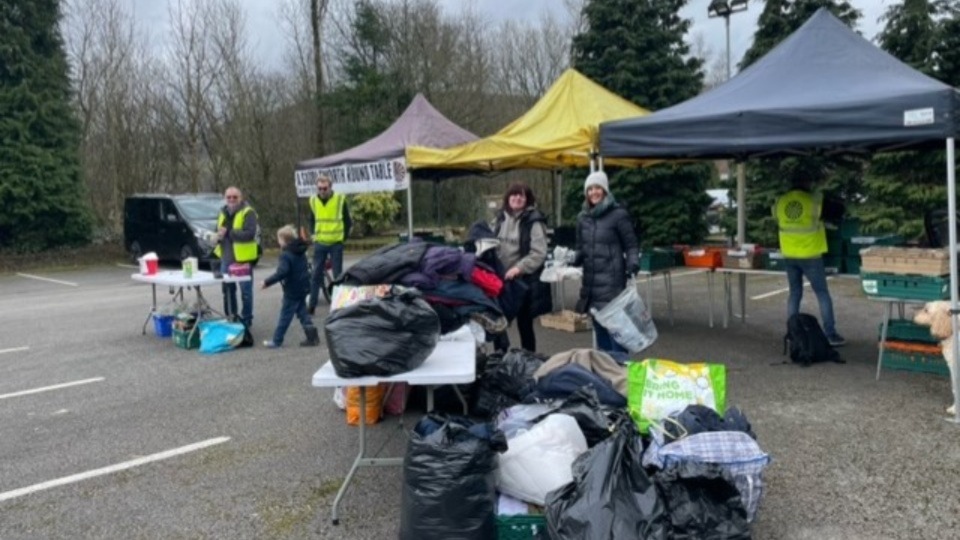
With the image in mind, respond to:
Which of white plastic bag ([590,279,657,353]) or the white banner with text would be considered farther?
the white banner with text

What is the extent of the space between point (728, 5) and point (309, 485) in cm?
1260

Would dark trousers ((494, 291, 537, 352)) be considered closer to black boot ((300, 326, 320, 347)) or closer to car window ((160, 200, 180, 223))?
black boot ((300, 326, 320, 347))

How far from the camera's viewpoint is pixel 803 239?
6719 millimetres

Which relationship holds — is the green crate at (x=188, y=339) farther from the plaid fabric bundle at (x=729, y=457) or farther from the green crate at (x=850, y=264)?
the green crate at (x=850, y=264)

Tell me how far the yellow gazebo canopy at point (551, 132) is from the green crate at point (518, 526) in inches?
190

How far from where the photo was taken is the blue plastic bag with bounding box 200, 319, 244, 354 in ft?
25.5

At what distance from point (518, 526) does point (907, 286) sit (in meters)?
3.99

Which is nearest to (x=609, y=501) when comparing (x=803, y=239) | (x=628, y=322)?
(x=628, y=322)

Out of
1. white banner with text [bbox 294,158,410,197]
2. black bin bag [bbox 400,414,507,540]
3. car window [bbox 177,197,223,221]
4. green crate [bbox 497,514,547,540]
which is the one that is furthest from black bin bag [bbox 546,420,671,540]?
car window [bbox 177,197,223,221]

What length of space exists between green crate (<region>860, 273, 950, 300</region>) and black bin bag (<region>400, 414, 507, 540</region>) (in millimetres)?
3894

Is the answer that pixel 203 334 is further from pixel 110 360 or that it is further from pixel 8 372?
pixel 8 372

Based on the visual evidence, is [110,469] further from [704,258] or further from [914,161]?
[914,161]

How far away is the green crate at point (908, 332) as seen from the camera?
6.00 meters

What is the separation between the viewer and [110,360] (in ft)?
24.7
